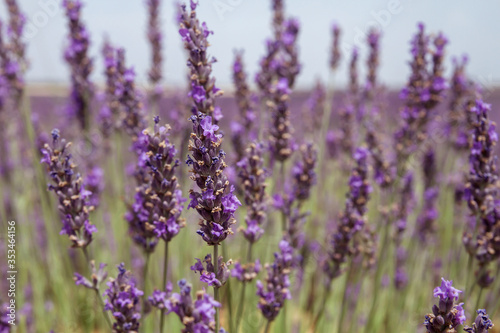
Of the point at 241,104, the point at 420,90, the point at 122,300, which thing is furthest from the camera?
the point at 241,104

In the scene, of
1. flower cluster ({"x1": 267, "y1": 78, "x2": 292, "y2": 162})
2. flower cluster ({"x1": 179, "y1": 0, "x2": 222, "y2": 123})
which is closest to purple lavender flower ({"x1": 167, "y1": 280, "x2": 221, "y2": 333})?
flower cluster ({"x1": 179, "y1": 0, "x2": 222, "y2": 123})

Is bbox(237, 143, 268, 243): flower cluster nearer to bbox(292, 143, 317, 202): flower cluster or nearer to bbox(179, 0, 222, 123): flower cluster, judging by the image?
bbox(179, 0, 222, 123): flower cluster

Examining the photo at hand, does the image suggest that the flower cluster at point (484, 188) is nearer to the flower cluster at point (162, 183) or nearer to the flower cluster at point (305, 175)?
the flower cluster at point (305, 175)

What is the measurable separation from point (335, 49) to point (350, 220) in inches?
94.5

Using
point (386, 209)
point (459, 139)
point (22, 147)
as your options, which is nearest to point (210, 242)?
point (386, 209)

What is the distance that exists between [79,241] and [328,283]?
1386 mm

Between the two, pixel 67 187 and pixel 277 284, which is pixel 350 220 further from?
pixel 67 187

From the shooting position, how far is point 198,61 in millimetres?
1648

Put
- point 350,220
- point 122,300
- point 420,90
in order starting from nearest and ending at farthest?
1. point 122,300
2. point 350,220
3. point 420,90

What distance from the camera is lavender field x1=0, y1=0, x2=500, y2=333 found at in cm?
157

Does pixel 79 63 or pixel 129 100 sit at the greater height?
pixel 79 63

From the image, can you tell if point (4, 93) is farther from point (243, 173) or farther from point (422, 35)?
point (422, 35)

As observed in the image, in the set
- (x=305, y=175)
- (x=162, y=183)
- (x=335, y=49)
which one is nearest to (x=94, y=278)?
(x=162, y=183)

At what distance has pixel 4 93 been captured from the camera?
363 cm
